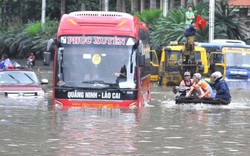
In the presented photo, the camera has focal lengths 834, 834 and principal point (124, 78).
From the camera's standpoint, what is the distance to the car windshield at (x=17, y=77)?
29172 millimetres

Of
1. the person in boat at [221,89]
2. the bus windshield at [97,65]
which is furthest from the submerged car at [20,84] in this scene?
the person in boat at [221,89]

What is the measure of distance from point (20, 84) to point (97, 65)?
255 inches

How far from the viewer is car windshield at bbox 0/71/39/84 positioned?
2917 cm

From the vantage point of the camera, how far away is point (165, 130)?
18.0m

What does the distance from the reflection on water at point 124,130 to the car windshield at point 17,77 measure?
3.54 meters

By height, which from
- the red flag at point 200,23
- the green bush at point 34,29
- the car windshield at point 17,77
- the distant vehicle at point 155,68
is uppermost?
the red flag at point 200,23

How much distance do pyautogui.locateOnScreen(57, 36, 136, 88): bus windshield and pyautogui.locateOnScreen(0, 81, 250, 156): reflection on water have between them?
863mm

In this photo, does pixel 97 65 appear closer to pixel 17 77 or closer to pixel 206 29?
pixel 17 77

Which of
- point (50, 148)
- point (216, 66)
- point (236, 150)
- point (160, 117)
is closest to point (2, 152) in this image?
point (50, 148)

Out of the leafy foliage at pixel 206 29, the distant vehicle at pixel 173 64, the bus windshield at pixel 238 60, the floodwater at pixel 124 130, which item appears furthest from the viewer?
the leafy foliage at pixel 206 29

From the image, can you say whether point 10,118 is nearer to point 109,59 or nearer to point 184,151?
point 109,59

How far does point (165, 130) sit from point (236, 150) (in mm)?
3583

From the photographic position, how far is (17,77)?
2947 centimetres

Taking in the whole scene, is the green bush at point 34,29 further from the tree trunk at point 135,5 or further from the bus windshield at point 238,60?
the bus windshield at point 238,60
